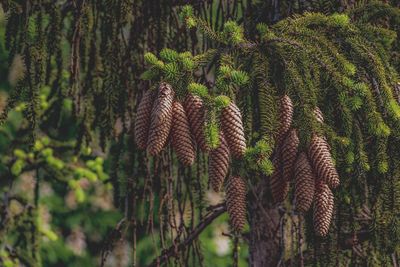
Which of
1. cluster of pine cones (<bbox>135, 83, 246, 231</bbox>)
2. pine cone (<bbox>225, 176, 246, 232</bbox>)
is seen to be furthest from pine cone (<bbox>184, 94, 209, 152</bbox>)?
pine cone (<bbox>225, 176, 246, 232</bbox>)

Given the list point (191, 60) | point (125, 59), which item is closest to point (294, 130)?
point (191, 60)

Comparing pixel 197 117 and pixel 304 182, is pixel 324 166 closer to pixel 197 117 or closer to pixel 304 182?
pixel 304 182

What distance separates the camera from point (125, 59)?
3.04m

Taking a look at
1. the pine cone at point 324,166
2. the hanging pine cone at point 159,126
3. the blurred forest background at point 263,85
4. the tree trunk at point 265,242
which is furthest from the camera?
the tree trunk at point 265,242

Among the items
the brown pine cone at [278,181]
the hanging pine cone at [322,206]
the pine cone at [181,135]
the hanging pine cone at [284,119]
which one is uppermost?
the hanging pine cone at [284,119]

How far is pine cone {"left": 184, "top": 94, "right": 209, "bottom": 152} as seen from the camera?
185cm

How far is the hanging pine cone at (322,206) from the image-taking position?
6.54ft

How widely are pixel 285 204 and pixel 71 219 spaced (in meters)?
4.32

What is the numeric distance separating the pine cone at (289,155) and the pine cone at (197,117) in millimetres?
228

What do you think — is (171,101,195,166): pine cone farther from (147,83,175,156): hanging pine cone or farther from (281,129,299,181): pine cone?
(281,129,299,181): pine cone

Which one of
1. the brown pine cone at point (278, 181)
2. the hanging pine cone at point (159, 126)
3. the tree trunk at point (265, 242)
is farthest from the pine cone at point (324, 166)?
the tree trunk at point (265, 242)

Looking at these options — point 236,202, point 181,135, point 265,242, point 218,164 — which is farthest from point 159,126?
point 265,242

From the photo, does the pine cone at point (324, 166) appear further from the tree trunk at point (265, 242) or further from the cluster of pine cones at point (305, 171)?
the tree trunk at point (265, 242)

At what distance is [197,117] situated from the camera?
186 centimetres
